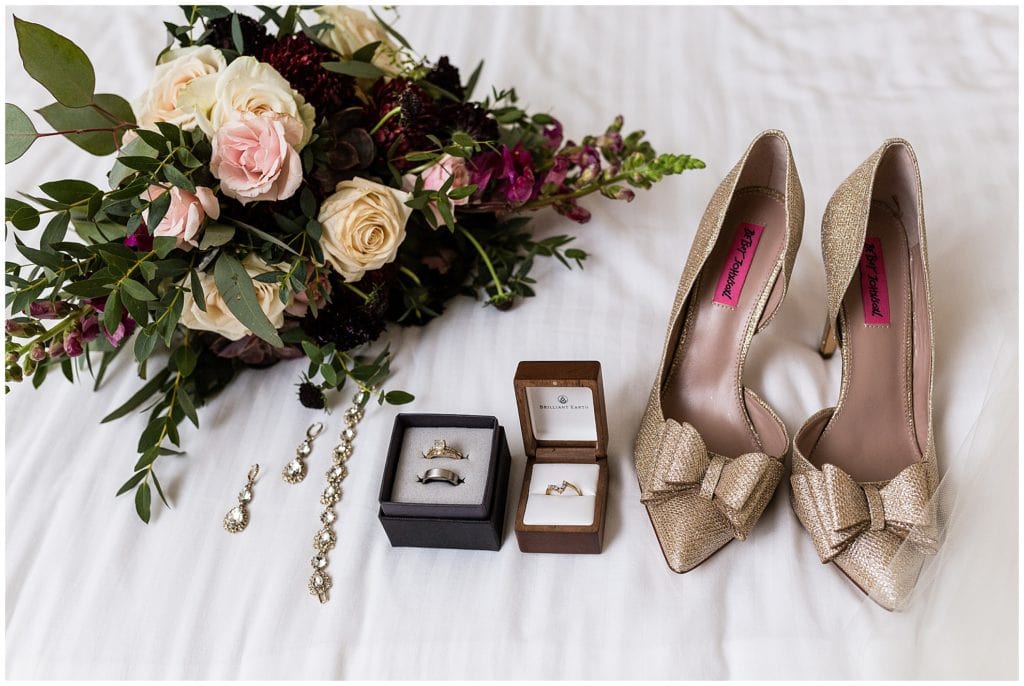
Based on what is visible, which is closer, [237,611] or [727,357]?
[237,611]

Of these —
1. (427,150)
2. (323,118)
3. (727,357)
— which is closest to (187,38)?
(323,118)

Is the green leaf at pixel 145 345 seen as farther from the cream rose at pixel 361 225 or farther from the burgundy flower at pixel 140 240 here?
the cream rose at pixel 361 225

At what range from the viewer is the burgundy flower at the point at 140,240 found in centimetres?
98

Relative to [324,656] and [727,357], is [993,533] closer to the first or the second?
[727,357]

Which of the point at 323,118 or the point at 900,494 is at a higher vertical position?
the point at 323,118

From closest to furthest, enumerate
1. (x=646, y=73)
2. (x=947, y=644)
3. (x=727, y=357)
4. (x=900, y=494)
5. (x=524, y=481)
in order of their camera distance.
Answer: (x=947, y=644) < (x=900, y=494) < (x=524, y=481) < (x=727, y=357) < (x=646, y=73)

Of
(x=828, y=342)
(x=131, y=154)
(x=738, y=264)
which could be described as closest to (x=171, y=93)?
(x=131, y=154)

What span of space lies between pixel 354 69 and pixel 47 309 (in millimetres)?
450

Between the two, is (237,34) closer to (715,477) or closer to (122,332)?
(122,332)

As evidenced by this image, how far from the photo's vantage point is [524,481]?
1003 millimetres

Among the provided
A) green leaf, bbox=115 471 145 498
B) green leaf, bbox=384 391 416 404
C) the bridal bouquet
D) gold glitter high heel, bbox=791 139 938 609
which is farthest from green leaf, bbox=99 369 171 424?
gold glitter high heel, bbox=791 139 938 609

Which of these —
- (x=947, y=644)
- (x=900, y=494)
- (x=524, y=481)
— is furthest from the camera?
(x=524, y=481)

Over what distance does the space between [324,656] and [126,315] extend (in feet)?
1.55

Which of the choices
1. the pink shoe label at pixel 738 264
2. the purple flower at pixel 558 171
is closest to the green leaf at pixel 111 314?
the purple flower at pixel 558 171
